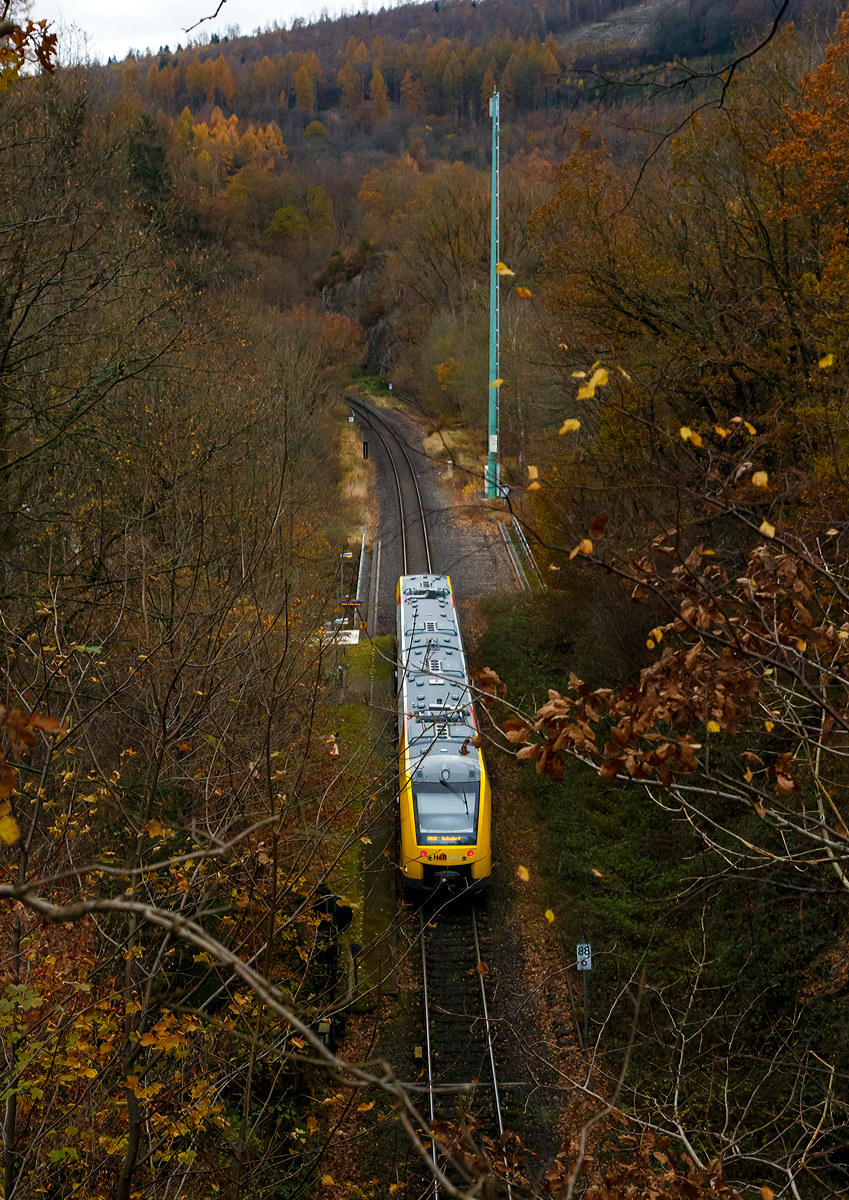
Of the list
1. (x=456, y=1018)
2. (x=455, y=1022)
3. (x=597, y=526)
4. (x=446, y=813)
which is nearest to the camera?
(x=597, y=526)

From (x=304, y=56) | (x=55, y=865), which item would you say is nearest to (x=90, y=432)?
(x=55, y=865)

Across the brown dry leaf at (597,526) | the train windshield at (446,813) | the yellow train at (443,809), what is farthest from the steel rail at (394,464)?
the brown dry leaf at (597,526)

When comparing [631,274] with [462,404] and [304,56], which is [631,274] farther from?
[304,56]

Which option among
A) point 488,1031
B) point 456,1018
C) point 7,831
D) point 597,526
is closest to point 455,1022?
point 456,1018

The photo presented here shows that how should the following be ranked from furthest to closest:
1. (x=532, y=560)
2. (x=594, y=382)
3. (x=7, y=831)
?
1. (x=532, y=560)
2. (x=594, y=382)
3. (x=7, y=831)

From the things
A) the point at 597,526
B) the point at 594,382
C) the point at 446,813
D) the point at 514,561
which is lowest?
the point at 514,561

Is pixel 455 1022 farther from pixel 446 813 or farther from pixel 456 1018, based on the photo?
pixel 446 813

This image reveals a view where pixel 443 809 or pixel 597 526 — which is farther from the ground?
pixel 597 526

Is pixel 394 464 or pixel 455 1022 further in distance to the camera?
pixel 394 464
